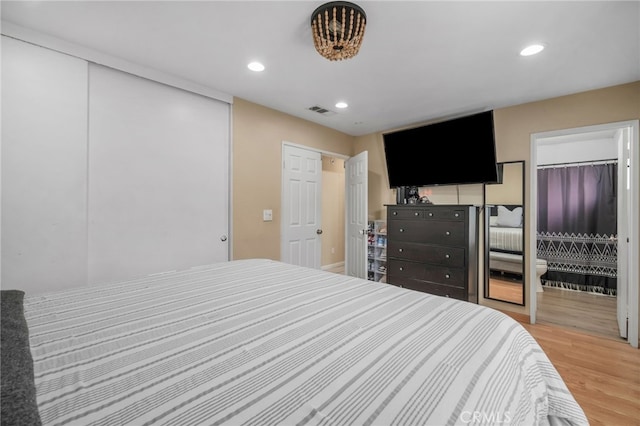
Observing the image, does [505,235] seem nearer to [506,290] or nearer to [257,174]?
[506,290]

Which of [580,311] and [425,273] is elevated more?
[425,273]

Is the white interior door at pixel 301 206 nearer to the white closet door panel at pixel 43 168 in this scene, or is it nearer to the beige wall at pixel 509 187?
the white closet door panel at pixel 43 168

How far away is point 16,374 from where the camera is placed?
0.58 meters

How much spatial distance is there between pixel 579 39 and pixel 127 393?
9.93 feet

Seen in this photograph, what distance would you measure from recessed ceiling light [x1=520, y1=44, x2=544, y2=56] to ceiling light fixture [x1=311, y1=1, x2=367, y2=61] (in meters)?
1.32

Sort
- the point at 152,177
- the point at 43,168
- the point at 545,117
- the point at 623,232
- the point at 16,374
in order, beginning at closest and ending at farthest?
the point at 16,374
the point at 43,168
the point at 152,177
the point at 623,232
the point at 545,117

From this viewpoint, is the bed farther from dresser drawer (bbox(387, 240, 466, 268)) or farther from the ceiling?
the ceiling

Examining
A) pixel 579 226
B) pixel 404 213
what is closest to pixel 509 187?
pixel 404 213

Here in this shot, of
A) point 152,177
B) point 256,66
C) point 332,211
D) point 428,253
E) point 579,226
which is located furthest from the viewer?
point 332,211

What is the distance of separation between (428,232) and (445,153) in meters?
0.97

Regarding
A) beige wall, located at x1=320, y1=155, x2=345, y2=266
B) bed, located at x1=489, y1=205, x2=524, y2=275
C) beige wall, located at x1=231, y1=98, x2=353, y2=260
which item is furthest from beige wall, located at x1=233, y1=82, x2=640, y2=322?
beige wall, located at x1=320, y1=155, x2=345, y2=266

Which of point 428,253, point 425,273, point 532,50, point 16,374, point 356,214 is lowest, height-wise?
point 425,273

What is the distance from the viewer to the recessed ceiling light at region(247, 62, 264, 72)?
7.54 feet

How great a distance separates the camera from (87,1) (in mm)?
1618
